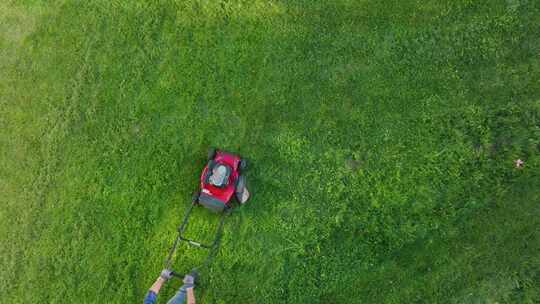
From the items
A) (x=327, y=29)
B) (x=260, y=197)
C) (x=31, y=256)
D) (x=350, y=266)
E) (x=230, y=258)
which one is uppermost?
(x=327, y=29)

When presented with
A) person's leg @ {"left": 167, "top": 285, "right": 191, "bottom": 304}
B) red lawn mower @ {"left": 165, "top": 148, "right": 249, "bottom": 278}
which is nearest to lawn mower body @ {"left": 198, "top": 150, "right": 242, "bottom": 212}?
red lawn mower @ {"left": 165, "top": 148, "right": 249, "bottom": 278}

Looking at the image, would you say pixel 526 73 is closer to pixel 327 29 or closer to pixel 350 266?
pixel 327 29

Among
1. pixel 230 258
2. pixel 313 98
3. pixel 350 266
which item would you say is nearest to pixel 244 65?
pixel 313 98

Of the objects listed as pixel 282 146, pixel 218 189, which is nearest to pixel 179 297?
pixel 218 189

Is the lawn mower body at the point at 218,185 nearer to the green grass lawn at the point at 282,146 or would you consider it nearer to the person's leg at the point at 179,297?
the green grass lawn at the point at 282,146

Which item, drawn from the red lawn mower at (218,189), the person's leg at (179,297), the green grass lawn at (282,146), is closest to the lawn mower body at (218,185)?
the red lawn mower at (218,189)

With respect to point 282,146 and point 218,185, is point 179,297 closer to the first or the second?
point 218,185
